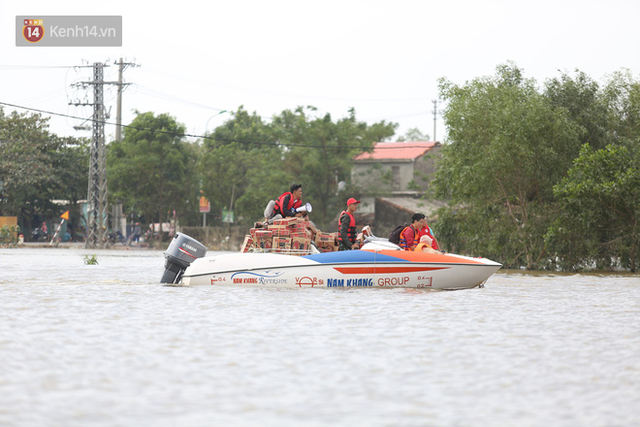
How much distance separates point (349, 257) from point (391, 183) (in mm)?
49013

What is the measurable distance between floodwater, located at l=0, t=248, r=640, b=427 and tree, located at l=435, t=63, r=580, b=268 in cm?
1414

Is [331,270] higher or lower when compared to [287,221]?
lower

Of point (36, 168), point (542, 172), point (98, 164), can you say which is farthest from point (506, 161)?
point (36, 168)

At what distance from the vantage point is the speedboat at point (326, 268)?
16859mm

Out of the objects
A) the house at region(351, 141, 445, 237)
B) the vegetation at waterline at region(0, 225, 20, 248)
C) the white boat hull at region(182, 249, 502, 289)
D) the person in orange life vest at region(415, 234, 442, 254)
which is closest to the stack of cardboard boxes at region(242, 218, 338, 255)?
the white boat hull at region(182, 249, 502, 289)

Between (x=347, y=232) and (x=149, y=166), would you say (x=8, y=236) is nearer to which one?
(x=149, y=166)

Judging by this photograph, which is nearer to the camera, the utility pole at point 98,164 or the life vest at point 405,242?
the life vest at point 405,242

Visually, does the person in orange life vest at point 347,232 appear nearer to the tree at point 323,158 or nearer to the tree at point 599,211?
the tree at point 599,211

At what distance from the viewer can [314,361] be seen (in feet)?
27.9

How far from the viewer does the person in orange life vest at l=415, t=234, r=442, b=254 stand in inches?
711

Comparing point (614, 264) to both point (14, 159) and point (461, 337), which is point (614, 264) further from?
point (14, 159)

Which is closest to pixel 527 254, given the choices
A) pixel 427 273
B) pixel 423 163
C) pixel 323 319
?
pixel 427 273

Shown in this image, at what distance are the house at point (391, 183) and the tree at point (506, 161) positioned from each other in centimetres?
1879

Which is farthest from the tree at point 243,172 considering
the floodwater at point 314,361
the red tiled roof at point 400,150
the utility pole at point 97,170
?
the floodwater at point 314,361
